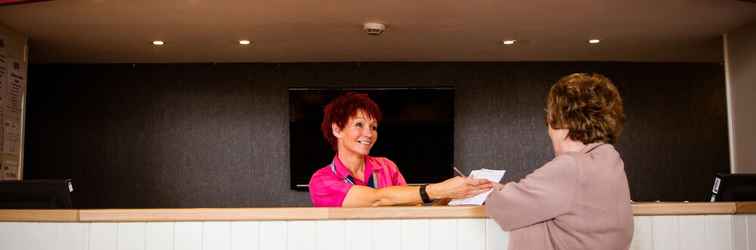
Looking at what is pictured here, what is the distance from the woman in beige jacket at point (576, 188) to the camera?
1398mm

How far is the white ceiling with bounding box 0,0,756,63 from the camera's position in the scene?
3465mm

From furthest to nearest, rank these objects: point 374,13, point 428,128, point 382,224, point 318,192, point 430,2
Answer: point 428,128 → point 374,13 → point 430,2 → point 318,192 → point 382,224

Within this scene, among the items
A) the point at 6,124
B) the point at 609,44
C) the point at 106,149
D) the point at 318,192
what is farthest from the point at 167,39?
the point at 609,44

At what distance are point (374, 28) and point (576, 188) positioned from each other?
2673 mm

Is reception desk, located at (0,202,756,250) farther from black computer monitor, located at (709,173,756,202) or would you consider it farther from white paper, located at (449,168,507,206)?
black computer monitor, located at (709,173,756,202)

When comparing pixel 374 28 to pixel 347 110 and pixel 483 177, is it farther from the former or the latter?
pixel 483 177

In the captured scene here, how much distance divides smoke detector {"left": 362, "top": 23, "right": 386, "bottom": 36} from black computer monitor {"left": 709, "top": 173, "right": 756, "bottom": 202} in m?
2.23

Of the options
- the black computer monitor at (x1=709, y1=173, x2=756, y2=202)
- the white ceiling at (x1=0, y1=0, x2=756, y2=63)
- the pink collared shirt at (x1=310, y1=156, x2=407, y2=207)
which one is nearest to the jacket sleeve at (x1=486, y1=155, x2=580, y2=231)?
the pink collared shirt at (x1=310, y1=156, x2=407, y2=207)

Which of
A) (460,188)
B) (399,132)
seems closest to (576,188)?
(460,188)

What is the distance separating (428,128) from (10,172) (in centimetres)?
306

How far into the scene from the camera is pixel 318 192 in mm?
2350

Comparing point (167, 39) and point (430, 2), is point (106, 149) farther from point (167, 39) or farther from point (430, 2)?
point (430, 2)

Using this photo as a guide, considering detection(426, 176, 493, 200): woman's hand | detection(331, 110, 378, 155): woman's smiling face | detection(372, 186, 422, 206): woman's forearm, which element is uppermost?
detection(331, 110, 378, 155): woman's smiling face

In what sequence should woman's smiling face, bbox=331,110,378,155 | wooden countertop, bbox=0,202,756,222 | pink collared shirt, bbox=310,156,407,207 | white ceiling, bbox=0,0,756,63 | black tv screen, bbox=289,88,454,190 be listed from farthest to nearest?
black tv screen, bbox=289,88,454,190 → white ceiling, bbox=0,0,756,63 → woman's smiling face, bbox=331,110,378,155 → pink collared shirt, bbox=310,156,407,207 → wooden countertop, bbox=0,202,756,222
